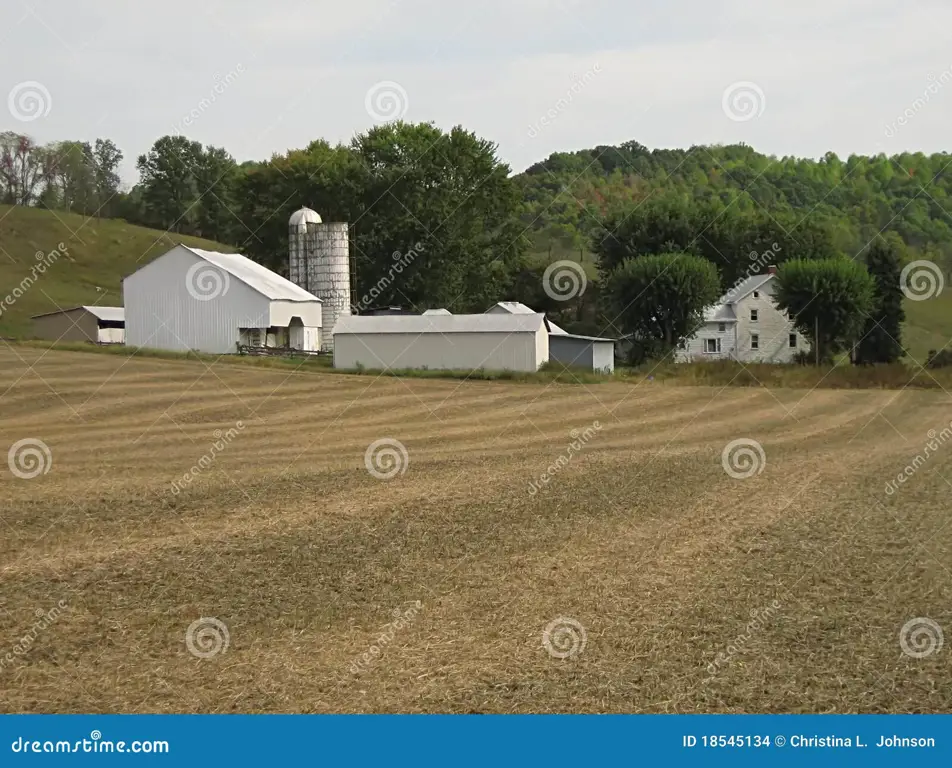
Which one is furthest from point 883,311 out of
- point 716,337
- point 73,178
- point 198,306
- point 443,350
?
point 73,178

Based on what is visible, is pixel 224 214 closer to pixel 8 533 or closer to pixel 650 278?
pixel 650 278

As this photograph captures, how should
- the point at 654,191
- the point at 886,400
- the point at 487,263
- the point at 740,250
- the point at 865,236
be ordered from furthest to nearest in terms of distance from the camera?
the point at 654,191
the point at 865,236
the point at 740,250
the point at 487,263
the point at 886,400

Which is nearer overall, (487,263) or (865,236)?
(487,263)

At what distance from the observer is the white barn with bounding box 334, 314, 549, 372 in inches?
2256

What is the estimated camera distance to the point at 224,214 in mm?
129875

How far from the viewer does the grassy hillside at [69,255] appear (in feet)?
295

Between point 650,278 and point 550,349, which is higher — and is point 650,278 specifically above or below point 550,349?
above

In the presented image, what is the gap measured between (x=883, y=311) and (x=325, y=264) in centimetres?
3943

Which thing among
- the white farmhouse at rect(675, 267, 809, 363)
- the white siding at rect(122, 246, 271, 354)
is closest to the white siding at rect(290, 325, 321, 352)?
the white siding at rect(122, 246, 271, 354)

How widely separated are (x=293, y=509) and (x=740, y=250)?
85339mm

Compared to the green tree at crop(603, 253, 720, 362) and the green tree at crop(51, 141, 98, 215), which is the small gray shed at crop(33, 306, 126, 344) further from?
the green tree at crop(51, 141, 98, 215)

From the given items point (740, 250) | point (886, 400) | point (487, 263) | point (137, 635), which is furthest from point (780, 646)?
point (740, 250)

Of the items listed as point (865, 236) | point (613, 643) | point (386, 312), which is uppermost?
point (865, 236)

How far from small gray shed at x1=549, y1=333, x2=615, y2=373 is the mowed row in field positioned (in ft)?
107
